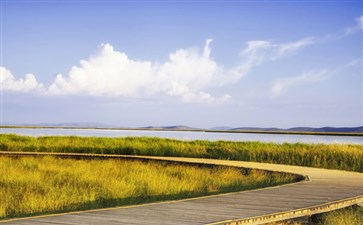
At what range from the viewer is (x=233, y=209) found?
749cm

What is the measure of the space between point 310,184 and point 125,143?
16524mm

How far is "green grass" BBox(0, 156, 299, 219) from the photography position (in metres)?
9.40

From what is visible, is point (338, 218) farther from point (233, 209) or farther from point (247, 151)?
point (247, 151)

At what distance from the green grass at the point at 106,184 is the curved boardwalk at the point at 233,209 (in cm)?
193

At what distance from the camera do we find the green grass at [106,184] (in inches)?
370

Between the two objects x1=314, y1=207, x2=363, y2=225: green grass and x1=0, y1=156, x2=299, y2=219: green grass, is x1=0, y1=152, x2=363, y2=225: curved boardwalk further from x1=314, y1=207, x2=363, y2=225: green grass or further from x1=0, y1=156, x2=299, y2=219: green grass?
x1=0, y1=156, x2=299, y2=219: green grass

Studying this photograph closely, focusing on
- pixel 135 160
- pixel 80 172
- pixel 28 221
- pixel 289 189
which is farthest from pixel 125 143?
pixel 28 221

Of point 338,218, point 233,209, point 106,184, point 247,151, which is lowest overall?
point 338,218

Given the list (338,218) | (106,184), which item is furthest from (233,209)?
(106,184)

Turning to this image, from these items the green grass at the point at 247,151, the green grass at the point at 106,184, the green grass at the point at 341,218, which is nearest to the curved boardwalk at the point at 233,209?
the green grass at the point at 341,218

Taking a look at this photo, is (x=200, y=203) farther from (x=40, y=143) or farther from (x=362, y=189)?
(x=40, y=143)

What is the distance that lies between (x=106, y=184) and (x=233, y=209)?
4.77 metres

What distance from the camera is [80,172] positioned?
13930 millimetres

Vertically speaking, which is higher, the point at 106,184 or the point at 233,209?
the point at 233,209
